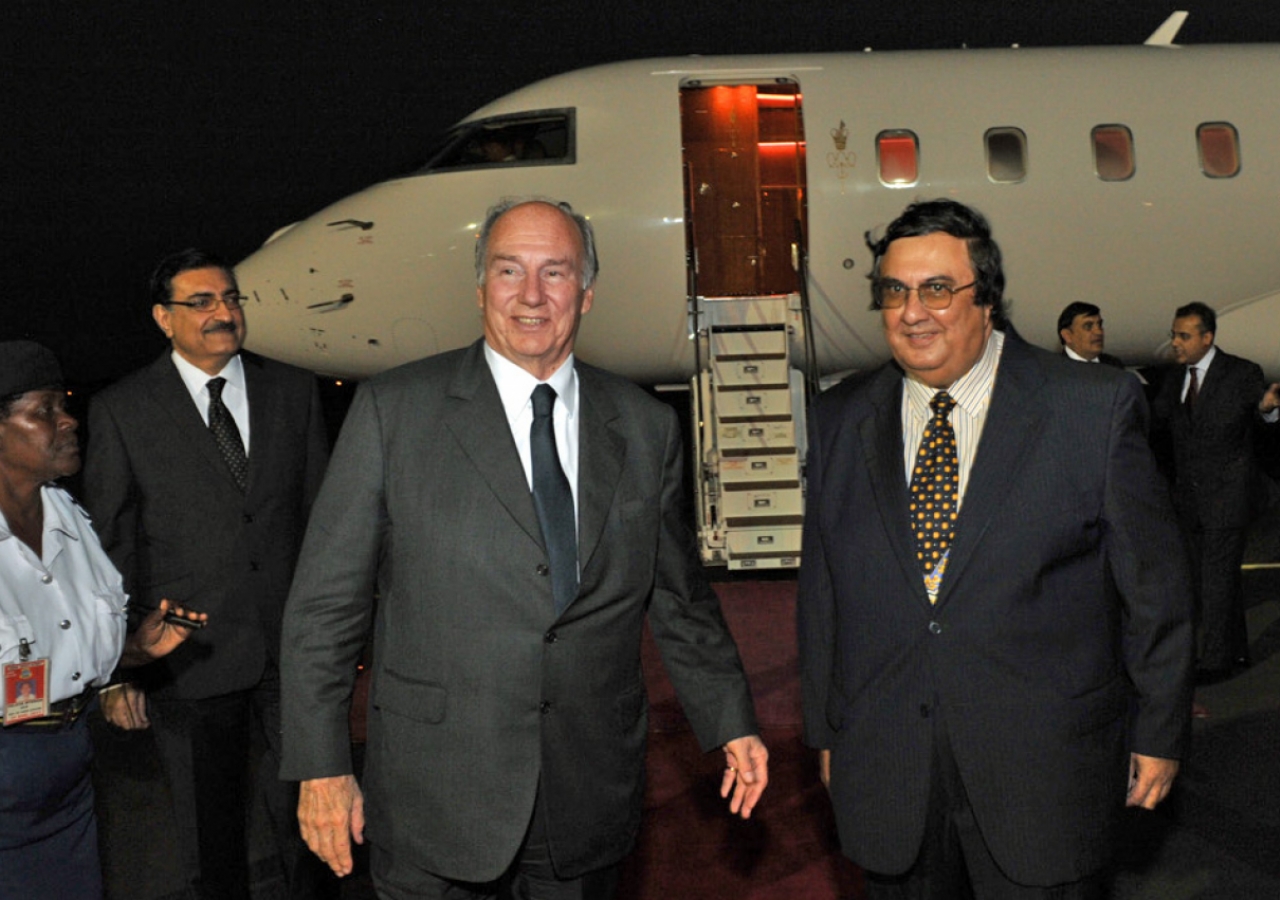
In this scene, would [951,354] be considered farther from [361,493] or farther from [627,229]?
[627,229]

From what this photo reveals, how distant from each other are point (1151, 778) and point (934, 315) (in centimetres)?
107

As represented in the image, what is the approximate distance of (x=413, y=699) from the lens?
2422mm

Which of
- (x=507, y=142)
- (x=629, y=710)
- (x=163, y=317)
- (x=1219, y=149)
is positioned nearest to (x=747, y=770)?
(x=629, y=710)

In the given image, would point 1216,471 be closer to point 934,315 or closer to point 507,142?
point 934,315

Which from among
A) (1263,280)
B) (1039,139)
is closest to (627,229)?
(1039,139)

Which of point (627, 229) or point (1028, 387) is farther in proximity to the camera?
point (627, 229)

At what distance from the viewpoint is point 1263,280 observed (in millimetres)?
10883

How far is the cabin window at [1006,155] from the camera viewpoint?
1034 cm

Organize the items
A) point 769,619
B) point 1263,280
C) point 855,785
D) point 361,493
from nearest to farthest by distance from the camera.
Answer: point 361,493, point 855,785, point 769,619, point 1263,280

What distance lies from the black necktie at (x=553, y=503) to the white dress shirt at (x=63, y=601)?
1009 millimetres

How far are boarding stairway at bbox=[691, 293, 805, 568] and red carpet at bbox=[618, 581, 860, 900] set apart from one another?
312cm

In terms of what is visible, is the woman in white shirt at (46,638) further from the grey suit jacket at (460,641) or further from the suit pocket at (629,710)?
the suit pocket at (629,710)

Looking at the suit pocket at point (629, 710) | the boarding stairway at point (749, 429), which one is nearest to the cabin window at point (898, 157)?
the boarding stairway at point (749, 429)

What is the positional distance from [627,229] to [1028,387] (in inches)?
309
